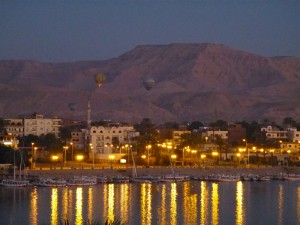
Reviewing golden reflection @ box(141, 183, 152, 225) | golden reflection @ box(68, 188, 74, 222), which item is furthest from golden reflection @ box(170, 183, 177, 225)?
golden reflection @ box(68, 188, 74, 222)

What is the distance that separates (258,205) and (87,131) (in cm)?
2693

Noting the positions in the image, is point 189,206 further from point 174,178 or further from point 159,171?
point 159,171

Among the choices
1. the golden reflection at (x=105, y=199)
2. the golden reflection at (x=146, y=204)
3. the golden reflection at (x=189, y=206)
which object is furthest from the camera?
the golden reflection at (x=105, y=199)

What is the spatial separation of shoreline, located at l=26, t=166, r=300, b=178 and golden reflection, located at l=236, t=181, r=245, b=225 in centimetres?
361

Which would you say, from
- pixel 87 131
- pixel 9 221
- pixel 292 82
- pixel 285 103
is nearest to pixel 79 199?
pixel 9 221

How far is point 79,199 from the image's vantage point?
151ft

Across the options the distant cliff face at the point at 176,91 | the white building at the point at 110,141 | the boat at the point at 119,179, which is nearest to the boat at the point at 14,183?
the boat at the point at 119,179

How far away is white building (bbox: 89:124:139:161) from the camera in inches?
2579

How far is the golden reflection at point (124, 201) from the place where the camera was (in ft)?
134

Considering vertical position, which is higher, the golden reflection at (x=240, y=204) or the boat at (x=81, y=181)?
the boat at (x=81, y=181)

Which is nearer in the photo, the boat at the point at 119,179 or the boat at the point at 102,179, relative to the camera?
the boat at the point at 102,179

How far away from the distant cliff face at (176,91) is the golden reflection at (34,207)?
75933 mm

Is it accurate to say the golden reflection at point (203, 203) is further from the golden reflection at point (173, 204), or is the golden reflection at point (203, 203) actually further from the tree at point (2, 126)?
the tree at point (2, 126)

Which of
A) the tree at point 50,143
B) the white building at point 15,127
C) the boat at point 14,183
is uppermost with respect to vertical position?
the white building at point 15,127
